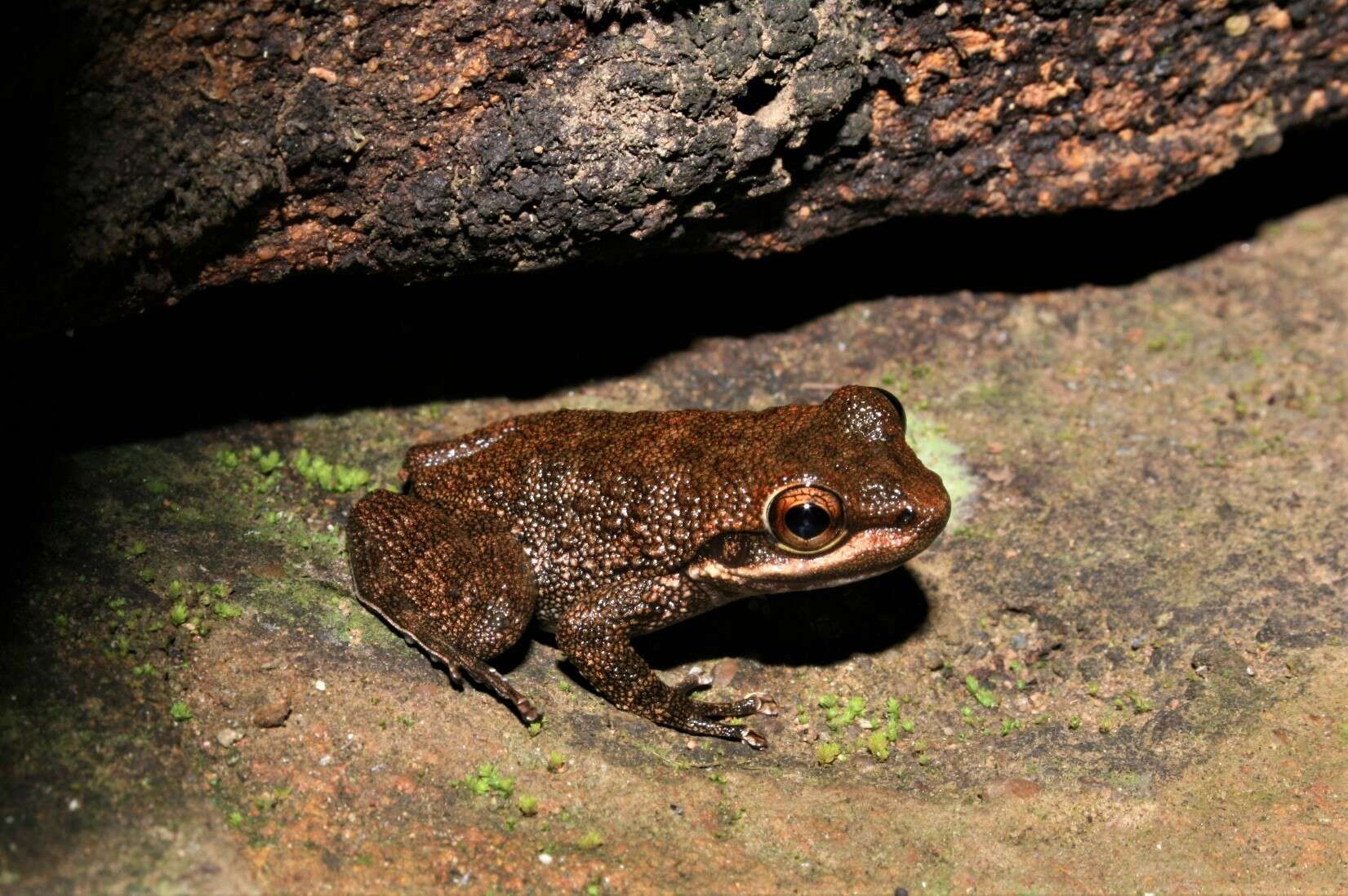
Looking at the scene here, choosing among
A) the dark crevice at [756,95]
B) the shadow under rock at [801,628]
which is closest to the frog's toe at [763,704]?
the shadow under rock at [801,628]

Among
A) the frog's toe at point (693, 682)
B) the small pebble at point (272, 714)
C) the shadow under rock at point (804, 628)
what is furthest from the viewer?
the shadow under rock at point (804, 628)

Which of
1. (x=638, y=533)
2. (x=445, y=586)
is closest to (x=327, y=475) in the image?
(x=445, y=586)

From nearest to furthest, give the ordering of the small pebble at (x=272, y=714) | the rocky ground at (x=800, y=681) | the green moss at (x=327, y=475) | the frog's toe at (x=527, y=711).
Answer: the rocky ground at (x=800, y=681) < the small pebble at (x=272, y=714) < the frog's toe at (x=527, y=711) < the green moss at (x=327, y=475)

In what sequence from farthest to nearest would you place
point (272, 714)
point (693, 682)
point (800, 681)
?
1. point (800, 681)
2. point (693, 682)
3. point (272, 714)

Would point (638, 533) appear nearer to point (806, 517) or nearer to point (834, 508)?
point (806, 517)

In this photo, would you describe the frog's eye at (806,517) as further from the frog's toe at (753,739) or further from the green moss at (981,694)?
the green moss at (981,694)

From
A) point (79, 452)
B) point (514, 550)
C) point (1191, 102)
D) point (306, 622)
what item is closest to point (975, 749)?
point (514, 550)

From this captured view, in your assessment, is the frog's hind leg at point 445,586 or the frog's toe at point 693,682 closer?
the frog's hind leg at point 445,586
